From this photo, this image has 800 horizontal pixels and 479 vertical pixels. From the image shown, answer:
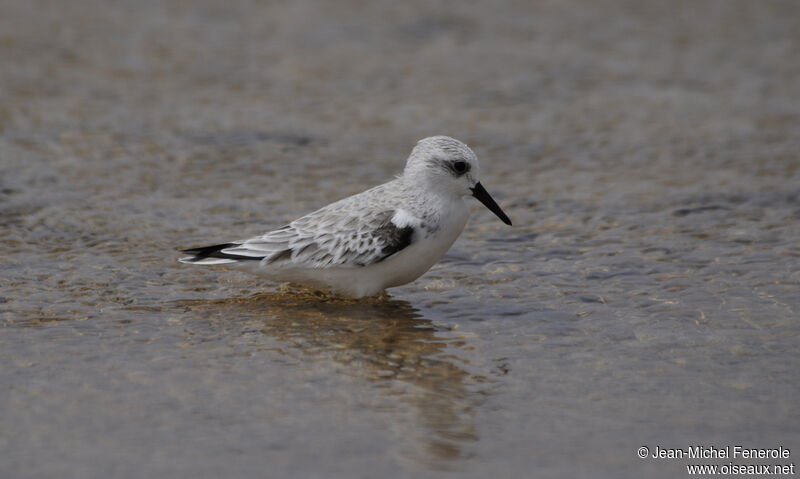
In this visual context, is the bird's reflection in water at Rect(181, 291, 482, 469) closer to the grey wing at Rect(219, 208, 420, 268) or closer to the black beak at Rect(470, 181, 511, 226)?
the grey wing at Rect(219, 208, 420, 268)

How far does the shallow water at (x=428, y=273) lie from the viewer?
5535 millimetres

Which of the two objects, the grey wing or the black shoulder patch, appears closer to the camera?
the grey wing

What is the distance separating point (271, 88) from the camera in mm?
12875

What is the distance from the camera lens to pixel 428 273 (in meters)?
8.16

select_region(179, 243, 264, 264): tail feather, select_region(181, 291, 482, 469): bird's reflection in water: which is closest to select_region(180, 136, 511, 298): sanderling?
select_region(179, 243, 264, 264): tail feather

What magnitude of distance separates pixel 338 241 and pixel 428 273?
108 cm

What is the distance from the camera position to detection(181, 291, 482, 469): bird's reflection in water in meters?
5.52

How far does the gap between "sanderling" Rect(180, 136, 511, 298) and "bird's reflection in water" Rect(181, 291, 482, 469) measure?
0.20m

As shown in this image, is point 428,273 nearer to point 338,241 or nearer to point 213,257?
point 338,241

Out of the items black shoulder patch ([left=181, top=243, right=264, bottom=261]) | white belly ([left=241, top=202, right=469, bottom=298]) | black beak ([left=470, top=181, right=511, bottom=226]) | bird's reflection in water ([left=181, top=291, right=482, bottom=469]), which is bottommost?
bird's reflection in water ([left=181, top=291, right=482, bottom=469])

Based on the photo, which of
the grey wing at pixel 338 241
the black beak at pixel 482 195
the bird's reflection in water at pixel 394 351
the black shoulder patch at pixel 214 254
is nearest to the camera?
the bird's reflection in water at pixel 394 351

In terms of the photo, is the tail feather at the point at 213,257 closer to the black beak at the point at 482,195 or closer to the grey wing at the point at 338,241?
the grey wing at the point at 338,241

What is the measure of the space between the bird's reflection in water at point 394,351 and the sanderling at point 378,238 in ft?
0.66

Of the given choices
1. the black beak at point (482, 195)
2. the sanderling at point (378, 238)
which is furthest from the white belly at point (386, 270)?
the black beak at point (482, 195)
